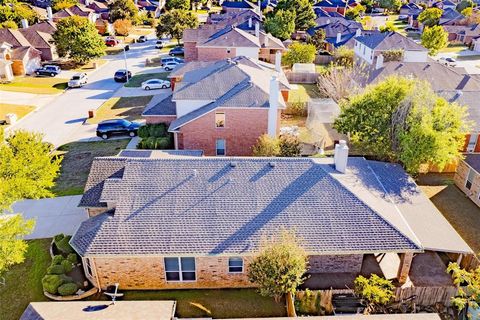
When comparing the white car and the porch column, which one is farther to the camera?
the white car

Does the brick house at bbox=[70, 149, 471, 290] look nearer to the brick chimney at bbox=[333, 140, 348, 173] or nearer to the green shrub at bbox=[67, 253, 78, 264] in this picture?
the brick chimney at bbox=[333, 140, 348, 173]

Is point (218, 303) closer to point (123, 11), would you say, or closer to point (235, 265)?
point (235, 265)

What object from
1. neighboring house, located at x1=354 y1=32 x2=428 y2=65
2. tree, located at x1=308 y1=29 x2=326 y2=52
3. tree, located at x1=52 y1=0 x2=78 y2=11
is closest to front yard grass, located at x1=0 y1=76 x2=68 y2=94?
neighboring house, located at x1=354 y1=32 x2=428 y2=65

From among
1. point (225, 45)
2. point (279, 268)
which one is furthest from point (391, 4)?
point (279, 268)

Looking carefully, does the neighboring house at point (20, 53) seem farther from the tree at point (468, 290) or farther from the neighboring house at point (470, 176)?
the tree at point (468, 290)

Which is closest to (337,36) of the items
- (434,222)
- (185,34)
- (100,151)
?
(185,34)

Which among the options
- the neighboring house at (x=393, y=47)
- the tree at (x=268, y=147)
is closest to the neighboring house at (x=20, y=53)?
the tree at (x=268, y=147)

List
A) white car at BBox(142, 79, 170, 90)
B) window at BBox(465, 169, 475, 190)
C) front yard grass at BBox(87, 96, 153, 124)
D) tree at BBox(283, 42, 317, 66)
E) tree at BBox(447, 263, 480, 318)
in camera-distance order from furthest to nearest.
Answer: tree at BBox(283, 42, 317, 66)
white car at BBox(142, 79, 170, 90)
front yard grass at BBox(87, 96, 153, 124)
window at BBox(465, 169, 475, 190)
tree at BBox(447, 263, 480, 318)
